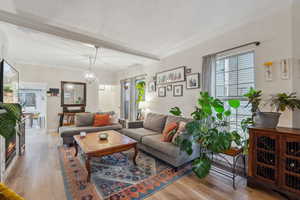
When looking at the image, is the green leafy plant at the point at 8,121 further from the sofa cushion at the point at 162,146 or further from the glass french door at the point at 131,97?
the glass french door at the point at 131,97

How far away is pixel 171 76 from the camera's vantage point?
3914mm

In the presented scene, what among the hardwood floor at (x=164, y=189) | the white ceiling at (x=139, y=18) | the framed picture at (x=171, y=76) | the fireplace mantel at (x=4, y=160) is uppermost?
the white ceiling at (x=139, y=18)

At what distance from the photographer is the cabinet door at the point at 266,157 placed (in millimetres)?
1770

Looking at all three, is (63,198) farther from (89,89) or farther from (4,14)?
(89,89)

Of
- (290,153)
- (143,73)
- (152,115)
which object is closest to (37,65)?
(143,73)

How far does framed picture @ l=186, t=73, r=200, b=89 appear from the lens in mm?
3227

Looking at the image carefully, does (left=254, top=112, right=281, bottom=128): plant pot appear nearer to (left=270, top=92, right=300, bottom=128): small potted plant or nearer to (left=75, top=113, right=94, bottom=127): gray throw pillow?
(left=270, top=92, right=300, bottom=128): small potted plant

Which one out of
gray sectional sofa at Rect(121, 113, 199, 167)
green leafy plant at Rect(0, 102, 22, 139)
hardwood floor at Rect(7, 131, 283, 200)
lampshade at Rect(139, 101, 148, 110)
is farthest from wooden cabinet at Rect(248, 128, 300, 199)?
lampshade at Rect(139, 101, 148, 110)

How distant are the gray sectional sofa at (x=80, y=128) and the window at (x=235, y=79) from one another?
309cm

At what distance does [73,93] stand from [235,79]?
598 cm

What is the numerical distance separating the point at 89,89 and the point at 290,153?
6.57 meters

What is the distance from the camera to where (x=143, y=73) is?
508 centimetres

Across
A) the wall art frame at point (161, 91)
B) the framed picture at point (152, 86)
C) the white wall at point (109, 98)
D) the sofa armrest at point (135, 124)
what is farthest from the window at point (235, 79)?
the white wall at point (109, 98)

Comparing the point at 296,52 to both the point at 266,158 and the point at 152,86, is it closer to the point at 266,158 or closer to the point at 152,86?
the point at 266,158
